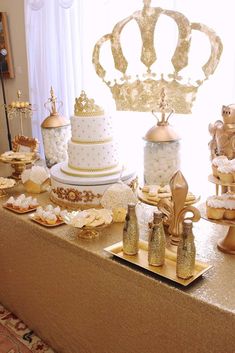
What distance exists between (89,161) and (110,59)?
0.86 m

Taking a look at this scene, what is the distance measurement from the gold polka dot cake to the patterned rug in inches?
37.3

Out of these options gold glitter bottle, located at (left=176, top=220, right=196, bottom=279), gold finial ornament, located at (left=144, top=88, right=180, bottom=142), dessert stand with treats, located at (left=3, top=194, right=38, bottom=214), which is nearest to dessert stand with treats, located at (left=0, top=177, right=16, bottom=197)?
dessert stand with treats, located at (left=3, top=194, right=38, bottom=214)

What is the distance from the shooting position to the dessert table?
0.97m

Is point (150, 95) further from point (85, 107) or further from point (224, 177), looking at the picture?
point (224, 177)

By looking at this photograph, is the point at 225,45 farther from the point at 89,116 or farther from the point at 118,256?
the point at 118,256

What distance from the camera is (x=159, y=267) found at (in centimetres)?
110

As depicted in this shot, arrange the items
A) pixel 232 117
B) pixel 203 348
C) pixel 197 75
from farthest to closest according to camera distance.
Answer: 1. pixel 197 75
2. pixel 232 117
3. pixel 203 348

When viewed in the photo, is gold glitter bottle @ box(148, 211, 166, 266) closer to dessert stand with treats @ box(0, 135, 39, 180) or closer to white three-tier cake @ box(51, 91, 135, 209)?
white three-tier cake @ box(51, 91, 135, 209)

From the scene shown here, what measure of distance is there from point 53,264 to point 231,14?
1.30 metres

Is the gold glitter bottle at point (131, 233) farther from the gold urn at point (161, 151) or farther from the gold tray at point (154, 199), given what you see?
the gold urn at point (161, 151)

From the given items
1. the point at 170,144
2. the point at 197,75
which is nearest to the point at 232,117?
the point at 170,144

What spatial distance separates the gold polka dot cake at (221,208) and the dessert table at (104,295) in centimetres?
15

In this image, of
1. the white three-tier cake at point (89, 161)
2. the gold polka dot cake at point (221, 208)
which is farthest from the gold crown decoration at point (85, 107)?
the gold polka dot cake at point (221, 208)

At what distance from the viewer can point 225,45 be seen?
1.73 meters
